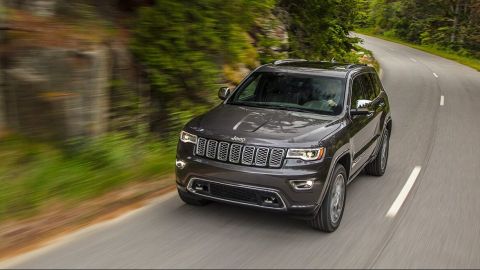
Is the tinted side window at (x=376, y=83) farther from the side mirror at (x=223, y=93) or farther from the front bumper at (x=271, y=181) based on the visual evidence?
the front bumper at (x=271, y=181)

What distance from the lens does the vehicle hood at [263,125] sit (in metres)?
5.72

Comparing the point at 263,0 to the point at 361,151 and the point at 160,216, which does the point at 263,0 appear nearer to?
the point at 361,151

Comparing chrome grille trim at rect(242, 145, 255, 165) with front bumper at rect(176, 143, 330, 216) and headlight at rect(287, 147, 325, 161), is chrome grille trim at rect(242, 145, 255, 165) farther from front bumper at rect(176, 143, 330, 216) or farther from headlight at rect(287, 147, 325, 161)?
headlight at rect(287, 147, 325, 161)

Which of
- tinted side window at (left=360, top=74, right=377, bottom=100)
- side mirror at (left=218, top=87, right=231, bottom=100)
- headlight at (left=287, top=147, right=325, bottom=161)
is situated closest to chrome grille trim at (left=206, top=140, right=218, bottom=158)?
headlight at (left=287, top=147, right=325, bottom=161)

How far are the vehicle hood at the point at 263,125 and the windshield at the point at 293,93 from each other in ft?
0.72

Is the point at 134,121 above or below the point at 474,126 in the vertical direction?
above

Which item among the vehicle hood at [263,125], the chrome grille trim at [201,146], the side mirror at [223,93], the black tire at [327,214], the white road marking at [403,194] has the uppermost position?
the side mirror at [223,93]

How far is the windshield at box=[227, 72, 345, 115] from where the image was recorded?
6.79 meters

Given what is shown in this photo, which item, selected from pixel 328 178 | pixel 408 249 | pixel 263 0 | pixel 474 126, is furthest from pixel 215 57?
pixel 474 126

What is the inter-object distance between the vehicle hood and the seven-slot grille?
0.24ft

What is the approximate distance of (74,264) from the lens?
4891 millimetres

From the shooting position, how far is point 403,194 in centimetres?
784

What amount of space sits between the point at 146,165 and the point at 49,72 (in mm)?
1787

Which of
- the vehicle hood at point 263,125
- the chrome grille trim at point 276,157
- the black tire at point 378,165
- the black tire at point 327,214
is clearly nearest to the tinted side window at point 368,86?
the black tire at point 378,165
